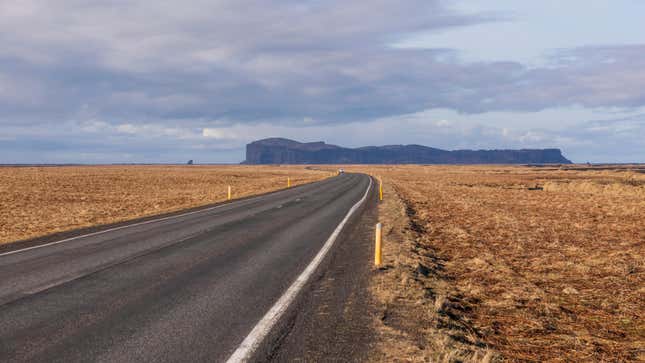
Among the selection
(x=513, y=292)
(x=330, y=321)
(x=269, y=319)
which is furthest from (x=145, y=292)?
(x=513, y=292)

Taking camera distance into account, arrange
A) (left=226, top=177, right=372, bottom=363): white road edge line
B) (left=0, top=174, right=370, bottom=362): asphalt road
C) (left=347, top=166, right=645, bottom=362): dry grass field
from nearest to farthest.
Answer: (left=226, top=177, right=372, bottom=363): white road edge line
(left=0, top=174, right=370, bottom=362): asphalt road
(left=347, top=166, right=645, bottom=362): dry grass field

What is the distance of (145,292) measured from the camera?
24.5 ft

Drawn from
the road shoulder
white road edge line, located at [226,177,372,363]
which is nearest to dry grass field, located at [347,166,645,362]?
the road shoulder

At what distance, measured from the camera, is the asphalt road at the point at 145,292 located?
522 cm

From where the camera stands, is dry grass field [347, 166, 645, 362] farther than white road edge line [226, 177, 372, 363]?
Yes

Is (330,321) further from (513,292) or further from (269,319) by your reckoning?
(513,292)

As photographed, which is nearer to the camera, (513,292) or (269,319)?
(269,319)

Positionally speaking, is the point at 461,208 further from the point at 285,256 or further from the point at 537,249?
the point at 285,256

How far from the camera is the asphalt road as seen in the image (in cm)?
522

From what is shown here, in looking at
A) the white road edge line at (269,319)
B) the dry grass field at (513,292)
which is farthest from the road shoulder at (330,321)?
the dry grass field at (513,292)

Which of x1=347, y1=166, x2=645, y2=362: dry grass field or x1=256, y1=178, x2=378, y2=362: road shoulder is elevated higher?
x1=256, y1=178, x2=378, y2=362: road shoulder

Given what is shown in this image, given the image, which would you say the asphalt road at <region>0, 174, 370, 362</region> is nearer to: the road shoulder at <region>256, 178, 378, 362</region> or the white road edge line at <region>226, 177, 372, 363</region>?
the white road edge line at <region>226, 177, 372, 363</region>

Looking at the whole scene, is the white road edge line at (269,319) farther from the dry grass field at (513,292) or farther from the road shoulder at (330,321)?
the dry grass field at (513,292)

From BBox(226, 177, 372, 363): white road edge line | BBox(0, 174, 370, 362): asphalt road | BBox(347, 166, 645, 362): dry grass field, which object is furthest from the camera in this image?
BBox(347, 166, 645, 362): dry grass field
